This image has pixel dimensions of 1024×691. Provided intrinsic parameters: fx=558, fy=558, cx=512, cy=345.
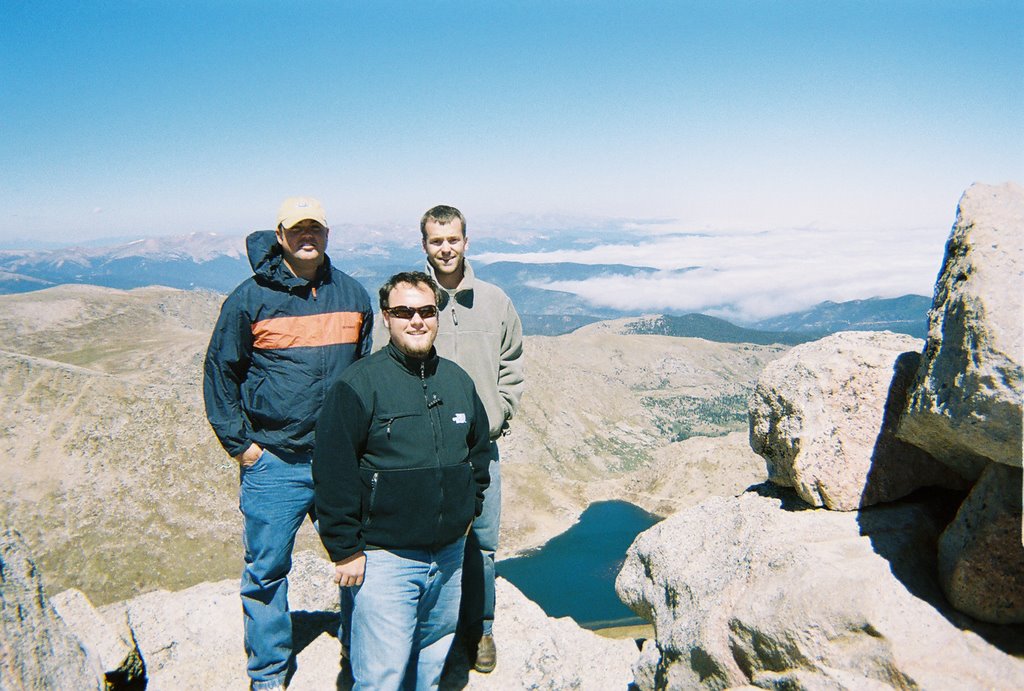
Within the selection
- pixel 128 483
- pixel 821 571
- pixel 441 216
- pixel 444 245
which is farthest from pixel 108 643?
pixel 128 483

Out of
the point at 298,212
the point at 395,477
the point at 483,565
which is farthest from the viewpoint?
the point at 483,565

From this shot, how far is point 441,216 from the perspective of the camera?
7.16 meters

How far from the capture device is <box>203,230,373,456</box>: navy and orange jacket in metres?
6.66

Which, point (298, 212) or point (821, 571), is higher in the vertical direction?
point (298, 212)

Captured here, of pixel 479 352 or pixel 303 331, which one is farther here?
pixel 479 352

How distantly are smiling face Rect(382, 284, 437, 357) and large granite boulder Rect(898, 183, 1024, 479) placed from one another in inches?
196

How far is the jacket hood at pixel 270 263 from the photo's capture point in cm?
682

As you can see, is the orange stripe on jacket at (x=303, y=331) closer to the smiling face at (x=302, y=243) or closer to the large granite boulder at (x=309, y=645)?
the smiling face at (x=302, y=243)

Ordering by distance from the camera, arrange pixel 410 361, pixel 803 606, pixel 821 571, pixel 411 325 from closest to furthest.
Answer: pixel 411 325
pixel 410 361
pixel 803 606
pixel 821 571

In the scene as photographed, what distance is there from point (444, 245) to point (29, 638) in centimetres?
564

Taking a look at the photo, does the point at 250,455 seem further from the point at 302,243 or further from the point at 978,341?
the point at 978,341

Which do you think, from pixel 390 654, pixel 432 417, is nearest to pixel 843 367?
pixel 432 417

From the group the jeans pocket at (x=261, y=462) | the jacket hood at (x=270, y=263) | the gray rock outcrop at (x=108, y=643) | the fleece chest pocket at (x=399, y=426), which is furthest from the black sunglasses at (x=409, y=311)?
the gray rock outcrop at (x=108, y=643)

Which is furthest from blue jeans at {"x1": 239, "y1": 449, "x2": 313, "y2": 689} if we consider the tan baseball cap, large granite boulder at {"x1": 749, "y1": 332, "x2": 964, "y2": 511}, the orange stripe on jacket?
large granite boulder at {"x1": 749, "y1": 332, "x2": 964, "y2": 511}
